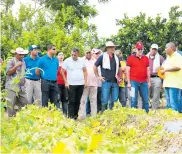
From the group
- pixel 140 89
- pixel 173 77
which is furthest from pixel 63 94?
pixel 173 77

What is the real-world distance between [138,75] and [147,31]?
6172 mm

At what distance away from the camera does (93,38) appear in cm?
2022

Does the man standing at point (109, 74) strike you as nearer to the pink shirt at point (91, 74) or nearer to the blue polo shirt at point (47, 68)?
the pink shirt at point (91, 74)

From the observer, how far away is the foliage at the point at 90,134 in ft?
13.4

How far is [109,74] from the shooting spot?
35.9 feet

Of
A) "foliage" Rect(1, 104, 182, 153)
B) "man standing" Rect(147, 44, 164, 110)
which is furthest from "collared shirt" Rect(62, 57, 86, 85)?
"man standing" Rect(147, 44, 164, 110)

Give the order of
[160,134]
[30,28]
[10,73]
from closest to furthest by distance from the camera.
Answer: [160,134] < [10,73] < [30,28]

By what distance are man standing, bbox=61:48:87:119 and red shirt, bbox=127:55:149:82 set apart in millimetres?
→ 957

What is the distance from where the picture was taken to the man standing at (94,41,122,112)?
10.9m

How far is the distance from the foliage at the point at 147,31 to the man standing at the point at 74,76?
18.5 ft

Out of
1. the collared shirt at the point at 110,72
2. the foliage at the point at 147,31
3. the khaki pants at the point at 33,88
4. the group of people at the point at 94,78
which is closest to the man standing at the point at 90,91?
the group of people at the point at 94,78

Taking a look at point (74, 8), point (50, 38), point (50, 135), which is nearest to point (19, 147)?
point (50, 135)

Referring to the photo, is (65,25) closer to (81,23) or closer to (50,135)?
(81,23)

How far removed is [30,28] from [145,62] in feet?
31.2
